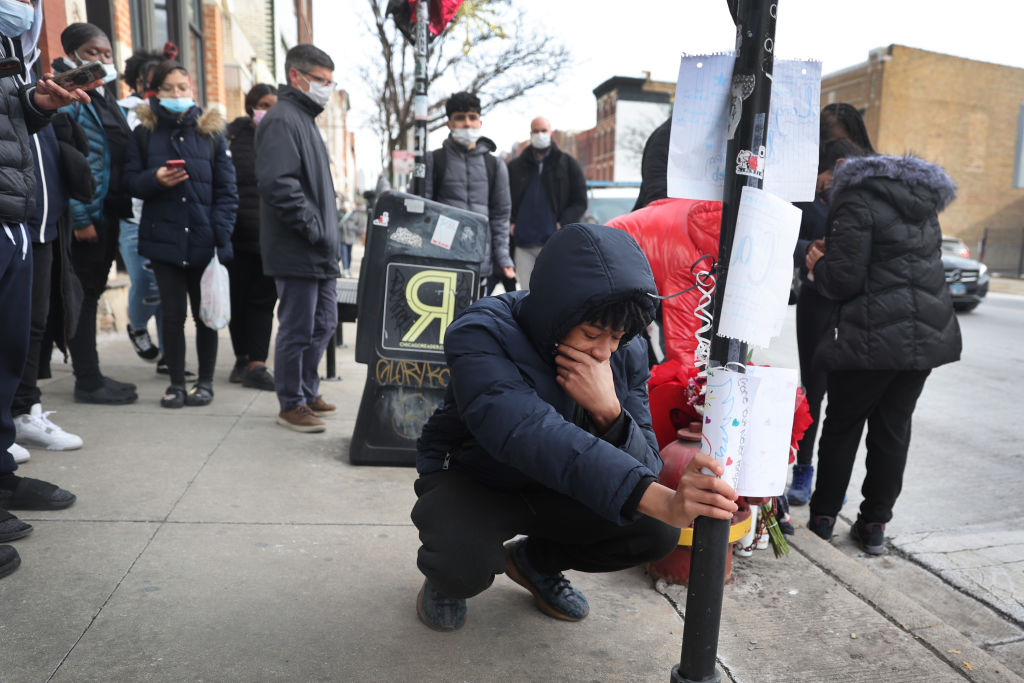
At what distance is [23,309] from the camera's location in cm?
294

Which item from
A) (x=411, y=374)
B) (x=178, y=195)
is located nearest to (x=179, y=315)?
(x=178, y=195)

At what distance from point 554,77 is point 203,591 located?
20.4 metres

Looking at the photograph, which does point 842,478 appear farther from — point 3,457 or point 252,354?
point 252,354

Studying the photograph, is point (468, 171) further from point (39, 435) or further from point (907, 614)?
point (907, 614)

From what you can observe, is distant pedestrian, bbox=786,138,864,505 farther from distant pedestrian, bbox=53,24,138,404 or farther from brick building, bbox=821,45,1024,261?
brick building, bbox=821,45,1024,261

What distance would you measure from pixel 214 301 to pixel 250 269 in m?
1.09

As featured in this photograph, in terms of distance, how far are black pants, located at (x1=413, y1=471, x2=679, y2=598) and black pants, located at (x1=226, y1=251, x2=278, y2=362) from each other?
375cm

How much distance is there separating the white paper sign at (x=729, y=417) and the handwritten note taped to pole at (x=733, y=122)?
0.48 meters

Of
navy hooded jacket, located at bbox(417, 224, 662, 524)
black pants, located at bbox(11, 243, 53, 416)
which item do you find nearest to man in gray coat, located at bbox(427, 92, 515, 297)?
black pants, located at bbox(11, 243, 53, 416)

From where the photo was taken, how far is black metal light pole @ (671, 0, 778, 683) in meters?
1.73

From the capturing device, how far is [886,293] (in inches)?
134

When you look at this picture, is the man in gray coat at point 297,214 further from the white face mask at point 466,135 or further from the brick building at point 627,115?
the brick building at point 627,115

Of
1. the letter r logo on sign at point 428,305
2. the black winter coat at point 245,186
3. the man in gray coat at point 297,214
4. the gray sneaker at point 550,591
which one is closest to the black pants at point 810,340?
the letter r logo on sign at point 428,305

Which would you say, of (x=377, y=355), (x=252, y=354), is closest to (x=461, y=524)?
(x=377, y=355)
